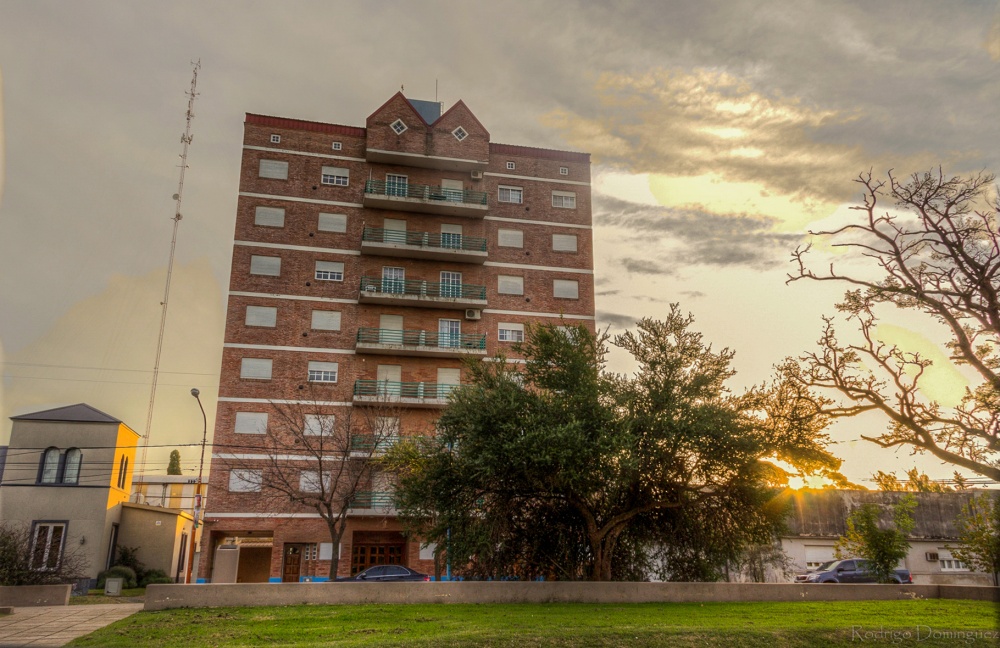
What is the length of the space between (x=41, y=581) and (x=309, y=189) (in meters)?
23.8

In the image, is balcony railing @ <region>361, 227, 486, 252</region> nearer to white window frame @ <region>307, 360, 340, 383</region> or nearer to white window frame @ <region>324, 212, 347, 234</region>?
white window frame @ <region>324, 212, 347, 234</region>

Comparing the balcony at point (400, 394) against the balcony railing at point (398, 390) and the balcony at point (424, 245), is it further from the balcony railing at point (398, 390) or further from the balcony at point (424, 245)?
the balcony at point (424, 245)

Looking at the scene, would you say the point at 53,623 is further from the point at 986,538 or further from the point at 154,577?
the point at 986,538

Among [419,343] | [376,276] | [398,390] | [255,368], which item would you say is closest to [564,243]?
[419,343]

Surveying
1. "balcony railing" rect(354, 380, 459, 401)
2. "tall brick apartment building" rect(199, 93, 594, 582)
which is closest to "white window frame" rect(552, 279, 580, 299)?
"tall brick apartment building" rect(199, 93, 594, 582)

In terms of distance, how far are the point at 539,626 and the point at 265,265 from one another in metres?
28.9

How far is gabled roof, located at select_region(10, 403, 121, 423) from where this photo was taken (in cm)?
3686

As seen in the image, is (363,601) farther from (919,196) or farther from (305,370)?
(305,370)

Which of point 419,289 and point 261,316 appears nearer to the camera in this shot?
point 261,316

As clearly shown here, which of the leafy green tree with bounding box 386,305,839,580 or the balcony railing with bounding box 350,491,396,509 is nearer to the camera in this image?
the leafy green tree with bounding box 386,305,839,580

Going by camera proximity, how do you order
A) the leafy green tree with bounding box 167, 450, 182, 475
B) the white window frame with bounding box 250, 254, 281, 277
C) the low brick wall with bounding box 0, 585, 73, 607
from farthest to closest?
the leafy green tree with bounding box 167, 450, 182, 475, the white window frame with bounding box 250, 254, 281, 277, the low brick wall with bounding box 0, 585, 73, 607

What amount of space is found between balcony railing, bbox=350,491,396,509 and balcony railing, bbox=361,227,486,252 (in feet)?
43.4

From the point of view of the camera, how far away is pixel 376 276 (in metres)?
41.7

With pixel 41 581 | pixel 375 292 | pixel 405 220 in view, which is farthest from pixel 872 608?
pixel 405 220
